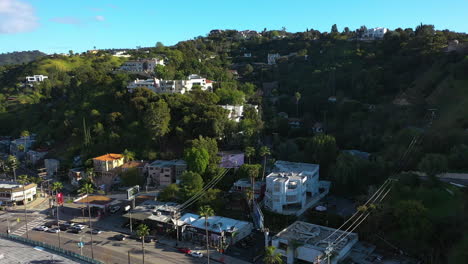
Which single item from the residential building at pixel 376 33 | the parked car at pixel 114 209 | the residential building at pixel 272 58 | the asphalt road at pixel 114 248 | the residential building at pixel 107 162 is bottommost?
the asphalt road at pixel 114 248

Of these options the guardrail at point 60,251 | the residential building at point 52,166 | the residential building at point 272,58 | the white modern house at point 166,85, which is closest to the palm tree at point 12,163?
the residential building at point 52,166

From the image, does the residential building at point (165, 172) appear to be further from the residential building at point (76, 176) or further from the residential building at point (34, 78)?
the residential building at point (34, 78)

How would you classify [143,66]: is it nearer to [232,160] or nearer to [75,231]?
[232,160]

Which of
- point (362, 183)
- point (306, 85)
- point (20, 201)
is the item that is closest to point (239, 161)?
point (362, 183)

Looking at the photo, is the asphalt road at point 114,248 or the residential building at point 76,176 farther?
the residential building at point 76,176

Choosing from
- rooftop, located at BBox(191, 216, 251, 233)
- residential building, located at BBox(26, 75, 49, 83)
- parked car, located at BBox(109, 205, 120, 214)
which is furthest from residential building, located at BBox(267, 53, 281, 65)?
residential building, located at BBox(26, 75, 49, 83)

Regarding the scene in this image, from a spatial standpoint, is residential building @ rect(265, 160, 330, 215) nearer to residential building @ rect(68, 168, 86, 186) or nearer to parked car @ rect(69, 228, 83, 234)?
parked car @ rect(69, 228, 83, 234)
